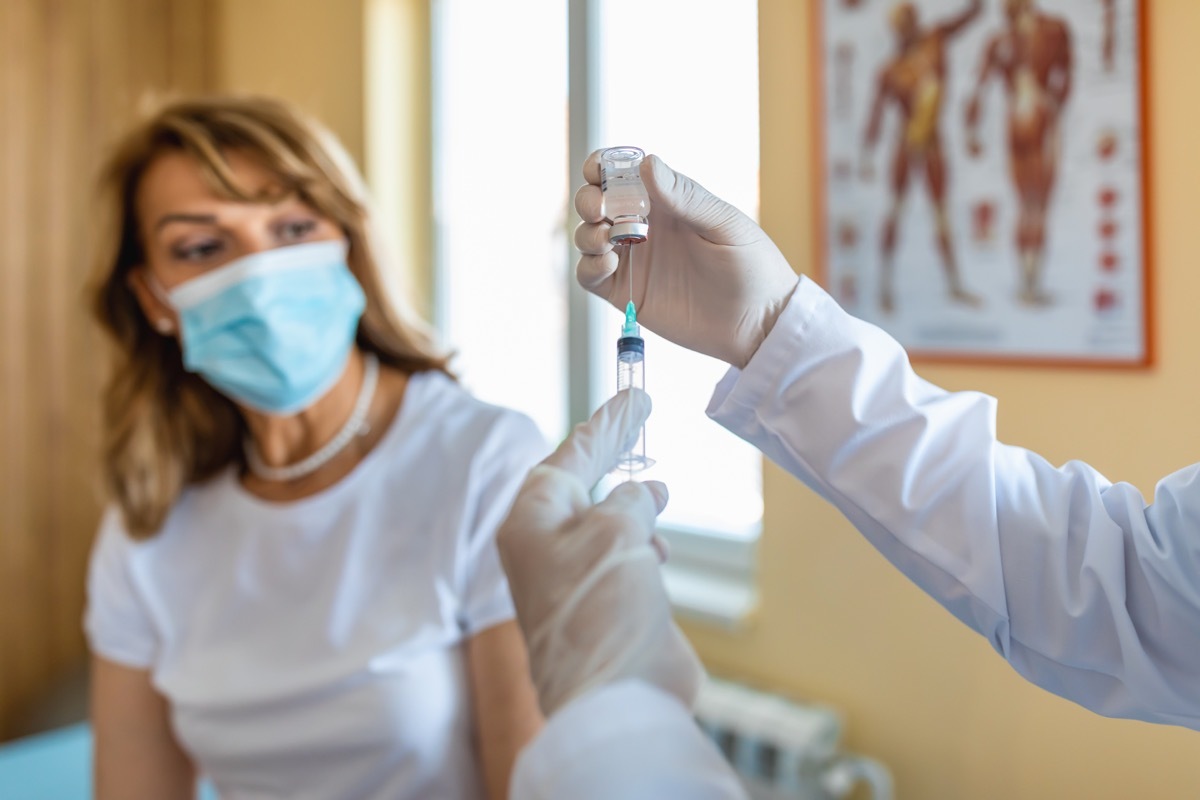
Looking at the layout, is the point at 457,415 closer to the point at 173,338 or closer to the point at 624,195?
the point at 173,338

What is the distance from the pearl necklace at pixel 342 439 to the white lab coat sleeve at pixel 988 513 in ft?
2.07

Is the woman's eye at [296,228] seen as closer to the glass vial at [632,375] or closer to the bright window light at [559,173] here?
the bright window light at [559,173]

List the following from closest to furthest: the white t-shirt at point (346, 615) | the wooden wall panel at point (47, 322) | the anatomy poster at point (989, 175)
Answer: the anatomy poster at point (989, 175), the white t-shirt at point (346, 615), the wooden wall panel at point (47, 322)

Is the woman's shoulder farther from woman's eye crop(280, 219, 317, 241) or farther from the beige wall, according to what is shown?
the beige wall

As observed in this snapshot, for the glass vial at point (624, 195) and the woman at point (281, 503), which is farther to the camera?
the woman at point (281, 503)

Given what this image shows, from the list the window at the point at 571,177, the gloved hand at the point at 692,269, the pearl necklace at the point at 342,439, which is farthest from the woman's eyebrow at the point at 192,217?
the gloved hand at the point at 692,269

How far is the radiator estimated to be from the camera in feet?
2.78

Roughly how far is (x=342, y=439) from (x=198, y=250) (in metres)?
0.26

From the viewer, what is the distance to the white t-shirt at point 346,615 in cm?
95

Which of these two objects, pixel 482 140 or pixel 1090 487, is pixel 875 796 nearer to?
pixel 1090 487

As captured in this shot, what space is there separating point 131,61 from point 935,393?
96.5 inches

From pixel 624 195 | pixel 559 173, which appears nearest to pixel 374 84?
pixel 559 173

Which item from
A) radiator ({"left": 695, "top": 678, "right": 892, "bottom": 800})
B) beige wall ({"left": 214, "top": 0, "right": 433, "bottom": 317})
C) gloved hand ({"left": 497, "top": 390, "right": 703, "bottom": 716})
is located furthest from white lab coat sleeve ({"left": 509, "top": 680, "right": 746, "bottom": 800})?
beige wall ({"left": 214, "top": 0, "right": 433, "bottom": 317})

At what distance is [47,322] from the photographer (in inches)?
89.4
